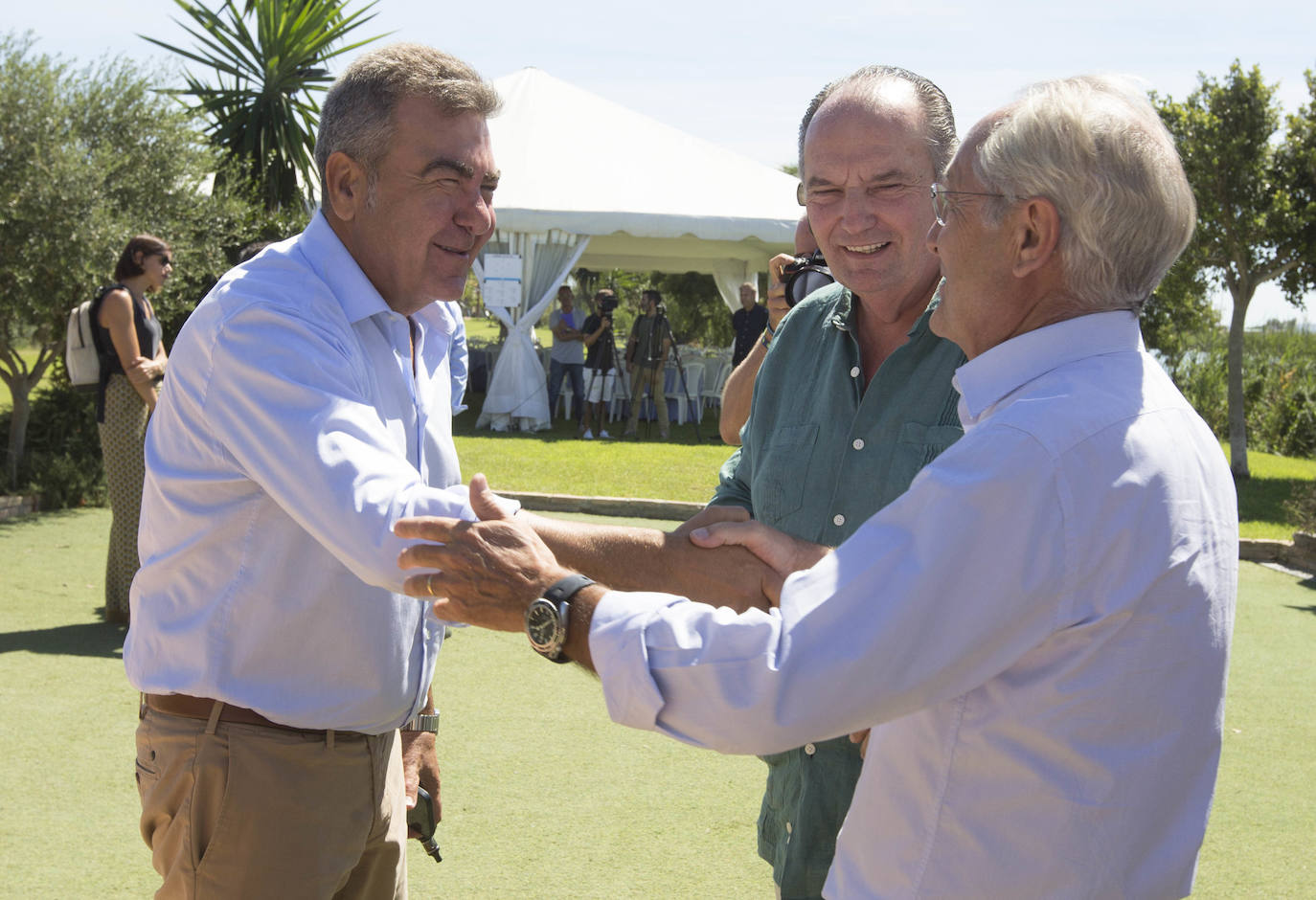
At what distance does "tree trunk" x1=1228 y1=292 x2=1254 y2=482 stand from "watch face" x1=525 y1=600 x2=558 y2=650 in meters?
16.9

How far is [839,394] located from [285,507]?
1198 millimetres

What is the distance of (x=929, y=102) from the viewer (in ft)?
8.80

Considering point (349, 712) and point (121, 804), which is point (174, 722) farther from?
point (121, 804)

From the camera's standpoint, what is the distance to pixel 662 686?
1.53 m

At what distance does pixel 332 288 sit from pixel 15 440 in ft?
35.4

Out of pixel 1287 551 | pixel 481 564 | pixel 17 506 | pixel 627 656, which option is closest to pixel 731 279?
pixel 1287 551

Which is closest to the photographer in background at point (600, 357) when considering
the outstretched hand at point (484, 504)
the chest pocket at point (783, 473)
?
the chest pocket at point (783, 473)

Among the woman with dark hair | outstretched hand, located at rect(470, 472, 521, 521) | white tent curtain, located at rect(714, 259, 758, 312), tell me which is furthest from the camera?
white tent curtain, located at rect(714, 259, 758, 312)

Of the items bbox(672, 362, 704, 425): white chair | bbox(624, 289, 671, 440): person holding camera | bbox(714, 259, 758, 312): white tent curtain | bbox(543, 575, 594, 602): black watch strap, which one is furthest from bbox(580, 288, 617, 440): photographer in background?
bbox(543, 575, 594, 602): black watch strap

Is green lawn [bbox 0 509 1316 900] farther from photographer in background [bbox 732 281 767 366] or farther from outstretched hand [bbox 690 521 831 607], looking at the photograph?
photographer in background [bbox 732 281 767 366]

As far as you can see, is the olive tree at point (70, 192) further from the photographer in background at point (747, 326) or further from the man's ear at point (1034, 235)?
the man's ear at point (1034, 235)

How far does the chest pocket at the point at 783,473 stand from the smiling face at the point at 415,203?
0.78 metres

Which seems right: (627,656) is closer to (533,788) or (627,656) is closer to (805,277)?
(805,277)

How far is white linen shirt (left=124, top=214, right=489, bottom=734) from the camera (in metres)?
2.01
